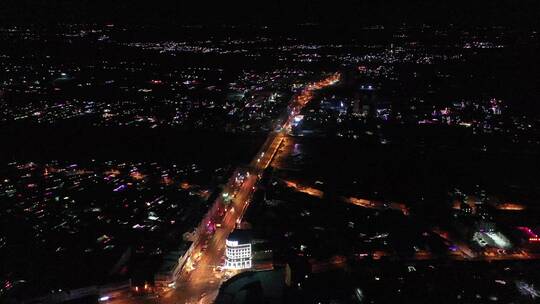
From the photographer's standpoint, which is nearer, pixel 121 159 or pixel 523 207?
pixel 523 207

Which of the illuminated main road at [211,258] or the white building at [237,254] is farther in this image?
the white building at [237,254]

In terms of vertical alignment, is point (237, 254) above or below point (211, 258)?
above

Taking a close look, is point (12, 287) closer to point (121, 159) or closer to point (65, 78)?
point (121, 159)

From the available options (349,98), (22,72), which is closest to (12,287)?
(349,98)

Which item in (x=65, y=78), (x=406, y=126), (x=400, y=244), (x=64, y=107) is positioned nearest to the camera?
(x=400, y=244)

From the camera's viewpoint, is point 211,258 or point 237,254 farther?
point 211,258

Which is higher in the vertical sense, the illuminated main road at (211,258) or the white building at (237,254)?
the white building at (237,254)

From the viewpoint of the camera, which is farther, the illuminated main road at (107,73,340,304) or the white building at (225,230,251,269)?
the white building at (225,230,251,269)

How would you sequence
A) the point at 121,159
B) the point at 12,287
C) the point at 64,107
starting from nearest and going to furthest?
1. the point at 12,287
2. the point at 121,159
3. the point at 64,107

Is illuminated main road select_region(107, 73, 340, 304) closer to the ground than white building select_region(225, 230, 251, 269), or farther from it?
closer to the ground

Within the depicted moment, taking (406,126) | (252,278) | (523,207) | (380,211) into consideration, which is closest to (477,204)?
(523,207)

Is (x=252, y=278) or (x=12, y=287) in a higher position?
(x=252, y=278)
